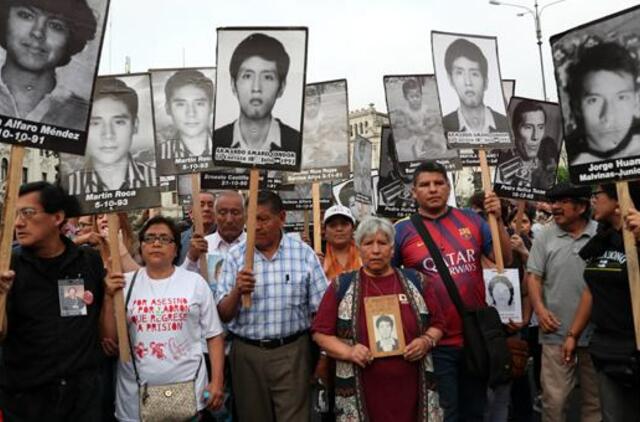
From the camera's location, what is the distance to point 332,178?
23.2 feet

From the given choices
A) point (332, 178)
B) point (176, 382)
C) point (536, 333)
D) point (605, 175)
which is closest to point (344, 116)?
point (332, 178)

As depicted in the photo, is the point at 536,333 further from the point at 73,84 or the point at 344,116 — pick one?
the point at 73,84

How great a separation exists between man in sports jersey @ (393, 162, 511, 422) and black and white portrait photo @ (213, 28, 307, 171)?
0.97m

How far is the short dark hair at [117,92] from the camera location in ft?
15.2

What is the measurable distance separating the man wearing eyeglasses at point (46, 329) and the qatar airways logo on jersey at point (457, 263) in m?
2.17

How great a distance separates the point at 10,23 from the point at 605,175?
3.49 m

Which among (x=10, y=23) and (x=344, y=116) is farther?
(x=344, y=116)

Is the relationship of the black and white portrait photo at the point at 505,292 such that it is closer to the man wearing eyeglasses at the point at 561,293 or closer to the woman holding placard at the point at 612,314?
the man wearing eyeglasses at the point at 561,293

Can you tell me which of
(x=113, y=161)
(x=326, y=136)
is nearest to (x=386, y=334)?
(x=113, y=161)

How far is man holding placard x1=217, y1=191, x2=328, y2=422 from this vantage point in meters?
4.23

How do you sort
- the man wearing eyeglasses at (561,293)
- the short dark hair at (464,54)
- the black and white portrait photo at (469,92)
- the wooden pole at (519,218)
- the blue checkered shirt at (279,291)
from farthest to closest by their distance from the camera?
the wooden pole at (519,218) < the short dark hair at (464,54) < the black and white portrait photo at (469,92) < the man wearing eyeglasses at (561,293) < the blue checkered shirt at (279,291)

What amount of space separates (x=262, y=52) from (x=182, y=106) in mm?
2064

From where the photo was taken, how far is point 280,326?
4.29m

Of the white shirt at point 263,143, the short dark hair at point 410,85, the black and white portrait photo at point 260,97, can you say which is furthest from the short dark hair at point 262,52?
the short dark hair at point 410,85
